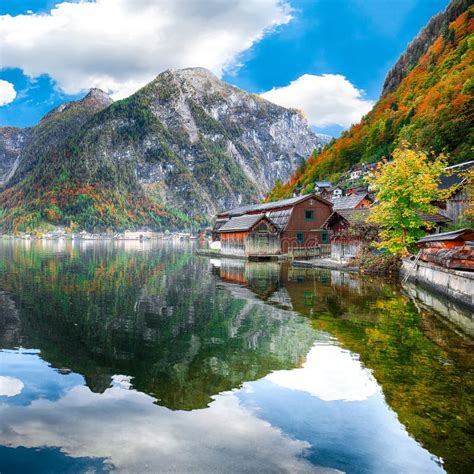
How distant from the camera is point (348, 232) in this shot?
147 ft

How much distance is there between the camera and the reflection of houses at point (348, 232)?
42609 millimetres

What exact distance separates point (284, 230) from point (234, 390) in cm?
4903

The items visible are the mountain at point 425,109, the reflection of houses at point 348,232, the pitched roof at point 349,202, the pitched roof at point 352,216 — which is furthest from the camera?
the mountain at point 425,109

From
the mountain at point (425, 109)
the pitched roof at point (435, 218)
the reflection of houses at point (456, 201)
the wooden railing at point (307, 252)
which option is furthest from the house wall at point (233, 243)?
the mountain at point (425, 109)

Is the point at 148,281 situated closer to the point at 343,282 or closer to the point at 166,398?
the point at 343,282

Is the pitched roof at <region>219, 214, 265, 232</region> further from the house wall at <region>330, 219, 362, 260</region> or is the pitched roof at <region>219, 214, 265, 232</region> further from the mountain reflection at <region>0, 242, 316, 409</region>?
the mountain reflection at <region>0, 242, 316, 409</region>

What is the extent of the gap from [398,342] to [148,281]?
2199 centimetres

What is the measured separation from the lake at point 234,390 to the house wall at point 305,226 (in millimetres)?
38605

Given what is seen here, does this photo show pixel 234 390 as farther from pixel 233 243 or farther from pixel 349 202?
pixel 349 202

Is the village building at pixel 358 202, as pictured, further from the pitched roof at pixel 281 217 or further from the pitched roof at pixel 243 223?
the pitched roof at pixel 243 223

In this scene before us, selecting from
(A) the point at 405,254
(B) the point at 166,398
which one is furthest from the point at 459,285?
(B) the point at 166,398

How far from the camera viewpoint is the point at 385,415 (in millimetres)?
8625

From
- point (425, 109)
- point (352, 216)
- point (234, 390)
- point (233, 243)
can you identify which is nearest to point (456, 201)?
point (352, 216)

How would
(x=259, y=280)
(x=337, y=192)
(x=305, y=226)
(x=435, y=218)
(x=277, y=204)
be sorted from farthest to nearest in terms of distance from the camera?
(x=337, y=192) → (x=277, y=204) → (x=305, y=226) → (x=435, y=218) → (x=259, y=280)
